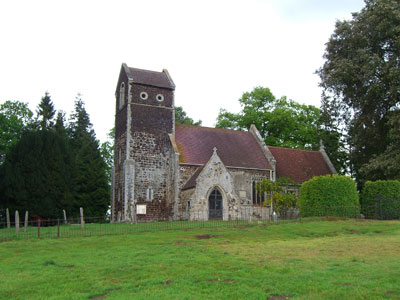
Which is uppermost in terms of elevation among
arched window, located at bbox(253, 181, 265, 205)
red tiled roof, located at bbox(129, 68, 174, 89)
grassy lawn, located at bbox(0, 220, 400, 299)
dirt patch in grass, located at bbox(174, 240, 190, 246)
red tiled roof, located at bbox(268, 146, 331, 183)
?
red tiled roof, located at bbox(129, 68, 174, 89)

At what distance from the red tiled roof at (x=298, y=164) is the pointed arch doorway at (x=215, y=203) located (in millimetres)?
8853

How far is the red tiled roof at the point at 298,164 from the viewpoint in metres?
42.4

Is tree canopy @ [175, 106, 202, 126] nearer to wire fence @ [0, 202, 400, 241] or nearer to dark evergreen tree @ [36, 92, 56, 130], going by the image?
dark evergreen tree @ [36, 92, 56, 130]

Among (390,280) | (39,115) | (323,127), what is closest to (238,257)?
(390,280)

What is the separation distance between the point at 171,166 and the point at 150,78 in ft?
27.7

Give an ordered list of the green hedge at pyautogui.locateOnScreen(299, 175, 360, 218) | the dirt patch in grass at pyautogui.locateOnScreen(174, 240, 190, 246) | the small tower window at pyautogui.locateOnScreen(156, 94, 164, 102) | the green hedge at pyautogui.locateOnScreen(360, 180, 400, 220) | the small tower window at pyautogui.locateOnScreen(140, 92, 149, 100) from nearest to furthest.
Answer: the dirt patch in grass at pyautogui.locateOnScreen(174, 240, 190, 246) < the green hedge at pyautogui.locateOnScreen(299, 175, 360, 218) < the green hedge at pyautogui.locateOnScreen(360, 180, 400, 220) < the small tower window at pyautogui.locateOnScreen(140, 92, 149, 100) < the small tower window at pyautogui.locateOnScreen(156, 94, 164, 102)

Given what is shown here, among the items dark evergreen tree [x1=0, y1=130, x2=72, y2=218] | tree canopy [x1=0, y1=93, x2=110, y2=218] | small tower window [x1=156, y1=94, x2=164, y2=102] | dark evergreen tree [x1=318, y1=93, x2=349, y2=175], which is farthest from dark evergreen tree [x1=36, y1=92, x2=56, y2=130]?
dark evergreen tree [x1=318, y1=93, x2=349, y2=175]

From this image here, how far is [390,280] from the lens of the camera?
1030 cm

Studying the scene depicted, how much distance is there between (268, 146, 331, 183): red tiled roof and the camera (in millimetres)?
42375

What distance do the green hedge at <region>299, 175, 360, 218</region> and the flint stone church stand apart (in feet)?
22.6

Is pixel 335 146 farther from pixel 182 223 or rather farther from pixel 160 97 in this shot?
pixel 182 223

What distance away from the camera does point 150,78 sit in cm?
4047

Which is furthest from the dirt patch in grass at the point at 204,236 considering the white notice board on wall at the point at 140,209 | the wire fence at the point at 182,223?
the white notice board on wall at the point at 140,209

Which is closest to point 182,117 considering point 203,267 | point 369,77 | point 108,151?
point 108,151
